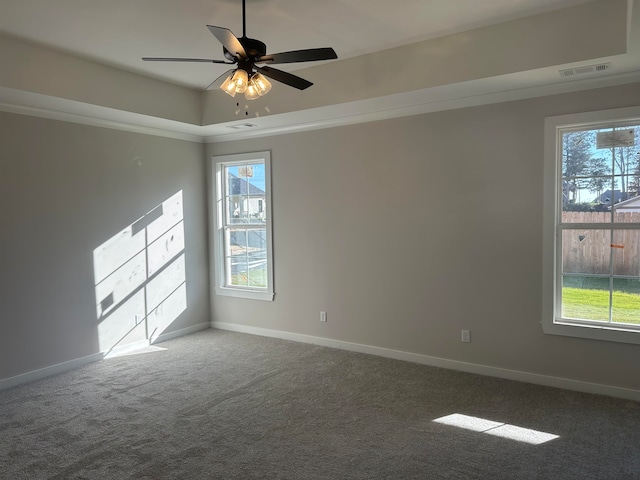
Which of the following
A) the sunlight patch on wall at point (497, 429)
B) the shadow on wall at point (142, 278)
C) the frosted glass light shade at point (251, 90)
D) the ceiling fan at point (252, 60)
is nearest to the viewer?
the ceiling fan at point (252, 60)

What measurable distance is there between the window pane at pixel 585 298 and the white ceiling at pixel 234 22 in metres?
2.19

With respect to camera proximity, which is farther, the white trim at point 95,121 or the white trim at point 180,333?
the white trim at point 180,333

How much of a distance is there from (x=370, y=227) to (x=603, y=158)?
2.19m

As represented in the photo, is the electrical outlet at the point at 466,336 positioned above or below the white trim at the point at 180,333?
above

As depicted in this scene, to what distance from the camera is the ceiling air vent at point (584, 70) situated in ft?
10.7

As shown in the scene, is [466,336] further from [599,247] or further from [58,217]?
[58,217]

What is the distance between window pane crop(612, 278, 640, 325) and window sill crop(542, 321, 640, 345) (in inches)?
4.3

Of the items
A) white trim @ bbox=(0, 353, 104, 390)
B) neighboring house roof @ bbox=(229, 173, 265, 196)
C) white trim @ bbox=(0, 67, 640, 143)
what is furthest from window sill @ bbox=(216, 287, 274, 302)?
white trim @ bbox=(0, 67, 640, 143)

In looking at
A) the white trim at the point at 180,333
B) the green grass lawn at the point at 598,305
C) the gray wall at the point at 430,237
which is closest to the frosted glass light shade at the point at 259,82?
the gray wall at the point at 430,237

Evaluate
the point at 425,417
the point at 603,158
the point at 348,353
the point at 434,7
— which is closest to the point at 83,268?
the point at 348,353

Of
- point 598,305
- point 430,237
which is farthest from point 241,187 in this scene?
point 598,305

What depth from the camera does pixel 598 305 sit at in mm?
3727

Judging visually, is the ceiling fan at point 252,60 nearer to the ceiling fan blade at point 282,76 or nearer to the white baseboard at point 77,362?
the ceiling fan blade at point 282,76

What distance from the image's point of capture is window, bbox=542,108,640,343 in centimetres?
360
